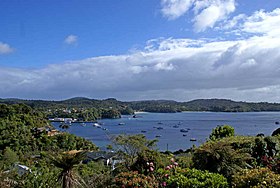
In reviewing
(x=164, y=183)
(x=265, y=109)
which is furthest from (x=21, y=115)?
(x=265, y=109)

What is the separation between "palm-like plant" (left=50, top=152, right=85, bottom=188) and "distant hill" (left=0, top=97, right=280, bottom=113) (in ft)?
341

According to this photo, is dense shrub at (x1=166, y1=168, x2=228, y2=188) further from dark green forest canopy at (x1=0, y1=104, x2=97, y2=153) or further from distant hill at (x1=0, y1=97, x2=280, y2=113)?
distant hill at (x1=0, y1=97, x2=280, y2=113)

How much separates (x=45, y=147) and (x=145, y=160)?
3850cm

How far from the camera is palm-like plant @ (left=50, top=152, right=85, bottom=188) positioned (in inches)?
255

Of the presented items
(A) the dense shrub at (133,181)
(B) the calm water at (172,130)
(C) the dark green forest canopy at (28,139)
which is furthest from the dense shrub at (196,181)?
(C) the dark green forest canopy at (28,139)

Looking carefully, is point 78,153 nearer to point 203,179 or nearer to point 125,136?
point 203,179

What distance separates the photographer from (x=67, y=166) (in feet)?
21.4

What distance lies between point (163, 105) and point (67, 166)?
13979cm

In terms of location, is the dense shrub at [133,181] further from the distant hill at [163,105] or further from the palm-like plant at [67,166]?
the distant hill at [163,105]

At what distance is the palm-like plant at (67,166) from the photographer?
21.2 ft

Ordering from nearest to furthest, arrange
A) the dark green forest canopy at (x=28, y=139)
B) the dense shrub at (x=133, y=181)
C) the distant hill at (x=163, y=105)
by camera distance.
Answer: the dense shrub at (x=133, y=181) → the dark green forest canopy at (x=28, y=139) → the distant hill at (x=163, y=105)

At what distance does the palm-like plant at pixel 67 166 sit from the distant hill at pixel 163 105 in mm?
104067

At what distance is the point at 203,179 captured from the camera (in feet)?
17.9

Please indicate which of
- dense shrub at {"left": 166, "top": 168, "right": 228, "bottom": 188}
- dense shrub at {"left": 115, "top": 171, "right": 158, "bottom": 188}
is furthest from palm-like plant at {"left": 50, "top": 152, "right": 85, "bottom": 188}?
dense shrub at {"left": 166, "top": 168, "right": 228, "bottom": 188}
